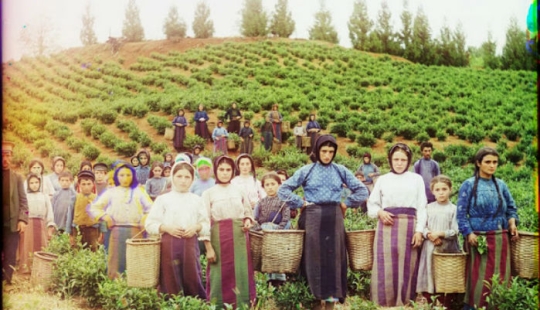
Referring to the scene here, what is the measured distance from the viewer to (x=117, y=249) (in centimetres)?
475

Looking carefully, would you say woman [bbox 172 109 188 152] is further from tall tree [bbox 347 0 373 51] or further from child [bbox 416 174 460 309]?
child [bbox 416 174 460 309]

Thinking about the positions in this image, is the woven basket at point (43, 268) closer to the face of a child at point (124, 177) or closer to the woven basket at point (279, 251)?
the face of a child at point (124, 177)

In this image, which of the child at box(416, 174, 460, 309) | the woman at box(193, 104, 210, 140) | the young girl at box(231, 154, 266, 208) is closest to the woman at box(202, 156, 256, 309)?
the young girl at box(231, 154, 266, 208)

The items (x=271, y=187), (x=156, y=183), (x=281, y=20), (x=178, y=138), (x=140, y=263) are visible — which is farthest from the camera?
(x=178, y=138)

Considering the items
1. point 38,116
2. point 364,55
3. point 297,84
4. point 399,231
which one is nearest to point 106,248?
point 399,231

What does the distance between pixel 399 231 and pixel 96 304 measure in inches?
102

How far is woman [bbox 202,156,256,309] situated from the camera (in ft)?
14.0

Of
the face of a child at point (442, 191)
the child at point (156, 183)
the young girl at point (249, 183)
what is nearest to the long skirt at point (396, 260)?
the face of a child at point (442, 191)

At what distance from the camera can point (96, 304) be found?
15.1ft

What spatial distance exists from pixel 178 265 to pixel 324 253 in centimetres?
116

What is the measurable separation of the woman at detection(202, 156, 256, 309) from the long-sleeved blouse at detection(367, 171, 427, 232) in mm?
1084

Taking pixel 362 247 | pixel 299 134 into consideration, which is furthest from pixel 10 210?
pixel 299 134

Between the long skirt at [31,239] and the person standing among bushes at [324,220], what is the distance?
2732 millimetres

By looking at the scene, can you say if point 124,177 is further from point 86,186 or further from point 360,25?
point 360,25
